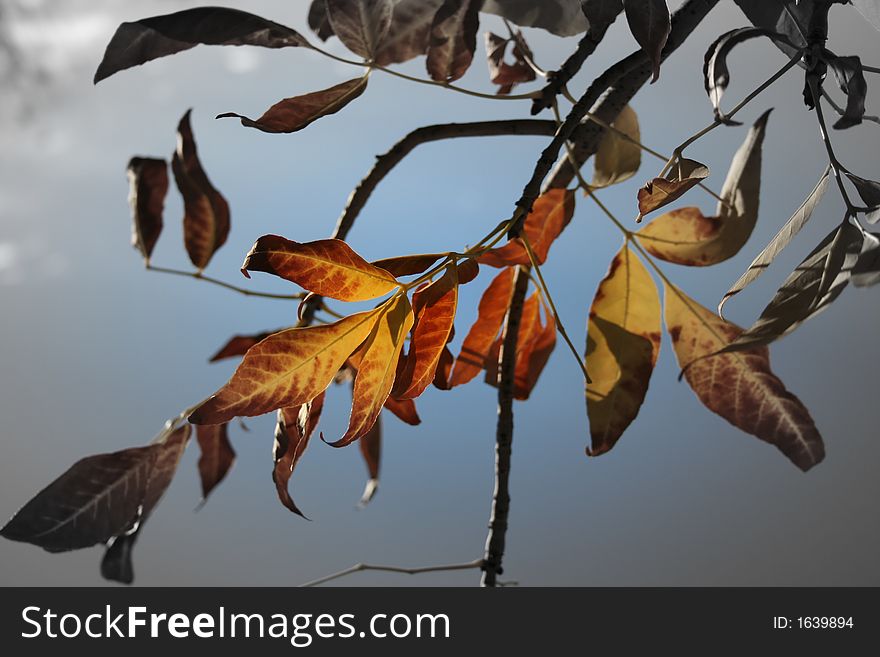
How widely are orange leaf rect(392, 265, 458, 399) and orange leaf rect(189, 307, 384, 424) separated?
15 millimetres

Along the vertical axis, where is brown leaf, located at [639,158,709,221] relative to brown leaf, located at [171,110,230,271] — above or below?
below

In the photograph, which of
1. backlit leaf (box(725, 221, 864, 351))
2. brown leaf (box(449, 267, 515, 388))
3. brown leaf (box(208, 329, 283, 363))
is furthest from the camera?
brown leaf (box(208, 329, 283, 363))

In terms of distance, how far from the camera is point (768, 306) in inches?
7.1

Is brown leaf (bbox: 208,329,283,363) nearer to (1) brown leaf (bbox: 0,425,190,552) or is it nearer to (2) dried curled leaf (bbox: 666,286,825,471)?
(1) brown leaf (bbox: 0,425,190,552)

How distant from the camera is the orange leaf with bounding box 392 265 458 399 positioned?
21 cm

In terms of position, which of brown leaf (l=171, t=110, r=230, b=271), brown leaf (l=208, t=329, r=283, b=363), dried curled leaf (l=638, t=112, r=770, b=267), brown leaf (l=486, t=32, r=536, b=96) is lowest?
dried curled leaf (l=638, t=112, r=770, b=267)

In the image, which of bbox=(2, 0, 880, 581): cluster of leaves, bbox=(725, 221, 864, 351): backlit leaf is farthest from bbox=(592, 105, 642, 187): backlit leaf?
bbox=(725, 221, 864, 351): backlit leaf

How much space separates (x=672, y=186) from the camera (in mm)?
181

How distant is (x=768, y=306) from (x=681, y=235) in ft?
0.27

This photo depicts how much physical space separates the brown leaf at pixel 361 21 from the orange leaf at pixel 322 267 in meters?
0.07

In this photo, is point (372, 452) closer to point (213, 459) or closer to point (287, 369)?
point (213, 459)

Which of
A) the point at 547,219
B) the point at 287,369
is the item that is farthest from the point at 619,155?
the point at 287,369
